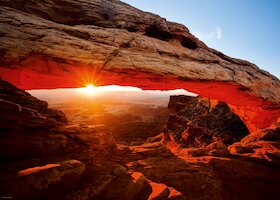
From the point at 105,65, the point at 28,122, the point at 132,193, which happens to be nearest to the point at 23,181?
the point at 28,122

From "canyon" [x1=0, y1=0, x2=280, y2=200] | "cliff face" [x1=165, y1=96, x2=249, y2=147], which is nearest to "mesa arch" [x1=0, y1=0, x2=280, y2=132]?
"canyon" [x1=0, y1=0, x2=280, y2=200]

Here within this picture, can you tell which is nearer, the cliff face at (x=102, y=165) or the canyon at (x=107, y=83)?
the cliff face at (x=102, y=165)

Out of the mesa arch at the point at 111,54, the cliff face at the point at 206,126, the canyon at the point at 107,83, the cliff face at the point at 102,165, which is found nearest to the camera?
the cliff face at the point at 102,165

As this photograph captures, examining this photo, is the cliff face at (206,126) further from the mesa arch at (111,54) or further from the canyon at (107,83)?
the mesa arch at (111,54)

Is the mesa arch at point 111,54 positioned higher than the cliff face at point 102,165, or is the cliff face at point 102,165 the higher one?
the mesa arch at point 111,54

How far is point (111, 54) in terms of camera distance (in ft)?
28.5

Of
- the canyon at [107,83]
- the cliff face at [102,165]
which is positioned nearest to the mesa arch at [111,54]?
the canyon at [107,83]

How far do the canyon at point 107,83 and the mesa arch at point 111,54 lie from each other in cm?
6

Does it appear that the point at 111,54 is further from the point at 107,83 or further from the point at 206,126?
the point at 206,126

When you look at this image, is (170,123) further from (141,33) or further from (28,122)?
(28,122)

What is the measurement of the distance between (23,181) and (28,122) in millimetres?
2423

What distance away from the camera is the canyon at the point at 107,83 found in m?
5.76

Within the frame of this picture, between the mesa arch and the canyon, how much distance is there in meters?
0.06

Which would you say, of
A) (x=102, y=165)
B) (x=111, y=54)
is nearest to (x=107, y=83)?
(x=111, y=54)
